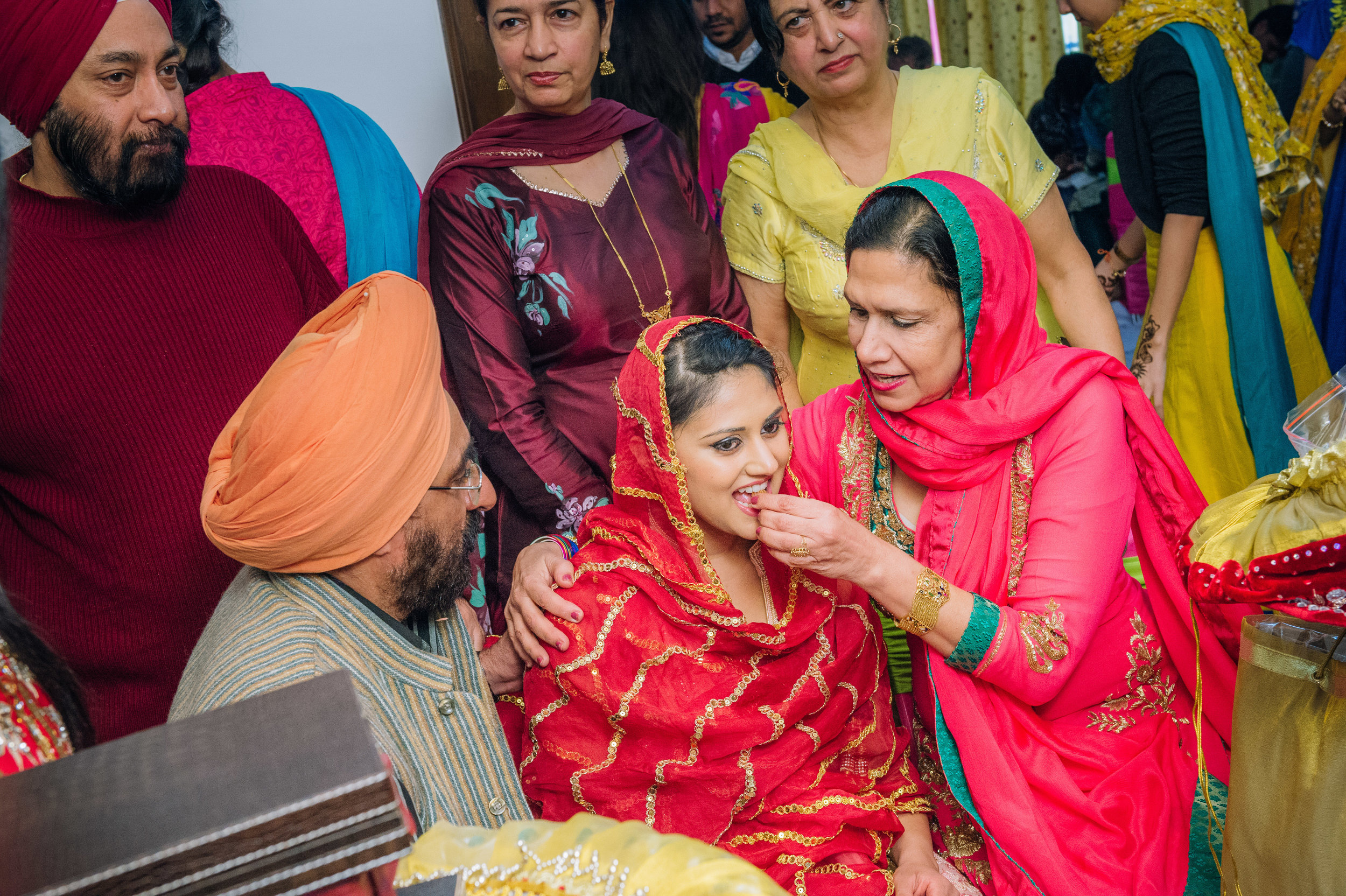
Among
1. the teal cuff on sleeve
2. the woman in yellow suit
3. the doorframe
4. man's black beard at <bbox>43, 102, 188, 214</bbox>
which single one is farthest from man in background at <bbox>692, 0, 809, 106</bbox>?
the teal cuff on sleeve

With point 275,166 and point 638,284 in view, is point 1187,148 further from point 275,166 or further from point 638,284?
point 275,166

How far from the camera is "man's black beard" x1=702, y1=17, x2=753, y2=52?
3.71 metres

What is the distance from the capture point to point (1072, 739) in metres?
1.83

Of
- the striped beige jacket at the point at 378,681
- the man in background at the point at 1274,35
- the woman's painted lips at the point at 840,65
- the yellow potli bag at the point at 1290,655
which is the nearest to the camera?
the yellow potli bag at the point at 1290,655

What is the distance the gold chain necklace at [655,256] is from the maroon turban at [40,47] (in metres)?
0.96

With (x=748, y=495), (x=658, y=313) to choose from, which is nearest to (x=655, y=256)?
(x=658, y=313)

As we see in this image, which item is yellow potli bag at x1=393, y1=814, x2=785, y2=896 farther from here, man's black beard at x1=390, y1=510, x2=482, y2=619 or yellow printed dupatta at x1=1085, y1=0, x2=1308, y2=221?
yellow printed dupatta at x1=1085, y1=0, x2=1308, y2=221

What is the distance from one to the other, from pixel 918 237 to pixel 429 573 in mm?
1053

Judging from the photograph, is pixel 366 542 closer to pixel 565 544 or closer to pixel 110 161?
pixel 565 544

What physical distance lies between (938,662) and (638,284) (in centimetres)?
109

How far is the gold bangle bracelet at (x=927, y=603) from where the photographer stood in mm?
1725

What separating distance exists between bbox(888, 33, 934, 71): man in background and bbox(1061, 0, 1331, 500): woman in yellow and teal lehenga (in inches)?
74.4

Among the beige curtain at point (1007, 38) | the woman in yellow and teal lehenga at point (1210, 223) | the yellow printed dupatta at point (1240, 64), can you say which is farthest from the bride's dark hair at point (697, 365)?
the beige curtain at point (1007, 38)

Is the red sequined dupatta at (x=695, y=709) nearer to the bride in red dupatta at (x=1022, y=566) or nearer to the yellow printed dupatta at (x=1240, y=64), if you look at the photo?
the bride in red dupatta at (x=1022, y=566)
